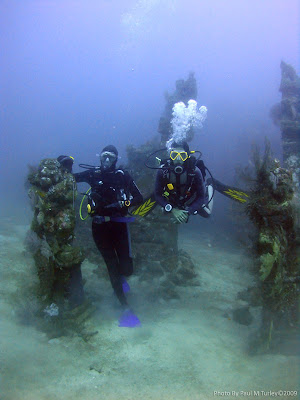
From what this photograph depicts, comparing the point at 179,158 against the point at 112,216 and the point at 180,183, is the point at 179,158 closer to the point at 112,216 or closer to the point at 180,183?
the point at 180,183

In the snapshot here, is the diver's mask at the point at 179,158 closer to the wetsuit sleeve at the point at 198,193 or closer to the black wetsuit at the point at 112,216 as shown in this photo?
the wetsuit sleeve at the point at 198,193

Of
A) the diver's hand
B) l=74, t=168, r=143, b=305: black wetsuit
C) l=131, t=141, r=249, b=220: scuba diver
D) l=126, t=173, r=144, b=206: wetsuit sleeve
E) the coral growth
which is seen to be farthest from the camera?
l=126, t=173, r=144, b=206: wetsuit sleeve

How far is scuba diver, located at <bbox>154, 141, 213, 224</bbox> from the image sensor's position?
17.1ft

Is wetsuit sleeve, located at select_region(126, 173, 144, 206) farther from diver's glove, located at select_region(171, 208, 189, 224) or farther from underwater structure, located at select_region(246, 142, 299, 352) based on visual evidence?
underwater structure, located at select_region(246, 142, 299, 352)

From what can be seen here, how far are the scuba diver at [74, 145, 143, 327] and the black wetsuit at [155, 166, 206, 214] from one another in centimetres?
52

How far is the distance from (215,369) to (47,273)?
10.8 ft

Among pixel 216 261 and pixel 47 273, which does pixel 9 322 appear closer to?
pixel 47 273

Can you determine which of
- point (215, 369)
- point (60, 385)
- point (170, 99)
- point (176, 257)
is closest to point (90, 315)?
point (60, 385)

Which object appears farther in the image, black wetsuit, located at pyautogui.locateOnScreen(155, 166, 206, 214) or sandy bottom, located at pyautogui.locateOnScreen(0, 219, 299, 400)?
black wetsuit, located at pyautogui.locateOnScreen(155, 166, 206, 214)

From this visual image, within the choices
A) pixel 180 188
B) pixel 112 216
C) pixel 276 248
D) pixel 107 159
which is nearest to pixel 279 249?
pixel 276 248

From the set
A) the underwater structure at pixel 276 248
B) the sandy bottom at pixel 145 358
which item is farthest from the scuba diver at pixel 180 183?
the sandy bottom at pixel 145 358

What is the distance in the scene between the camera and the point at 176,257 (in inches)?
333

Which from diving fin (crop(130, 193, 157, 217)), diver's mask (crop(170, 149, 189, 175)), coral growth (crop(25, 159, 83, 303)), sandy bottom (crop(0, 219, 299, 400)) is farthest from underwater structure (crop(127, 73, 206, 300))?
coral growth (crop(25, 159, 83, 303))

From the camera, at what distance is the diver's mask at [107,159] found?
5293 mm
